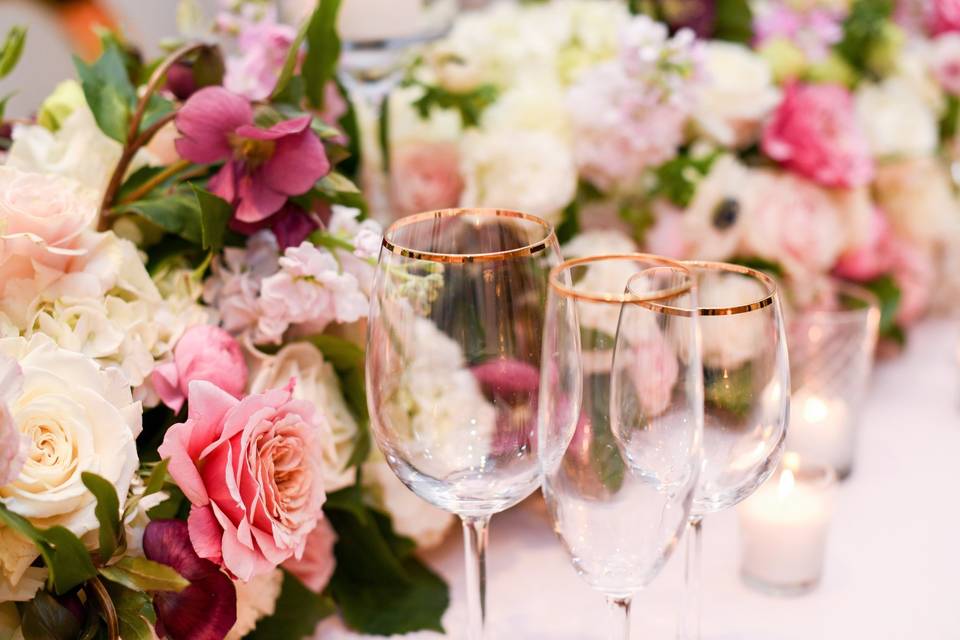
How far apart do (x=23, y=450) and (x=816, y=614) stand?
63cm

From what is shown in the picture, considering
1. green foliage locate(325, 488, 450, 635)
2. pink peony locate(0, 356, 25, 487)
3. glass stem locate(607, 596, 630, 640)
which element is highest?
pink peony locate(0, 356, 25, 487)

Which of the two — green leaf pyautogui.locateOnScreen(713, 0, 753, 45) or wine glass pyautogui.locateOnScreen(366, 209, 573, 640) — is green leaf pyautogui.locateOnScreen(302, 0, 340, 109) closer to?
wine glass pyautogui.locateOnScreen(366, 209, 573, 640)

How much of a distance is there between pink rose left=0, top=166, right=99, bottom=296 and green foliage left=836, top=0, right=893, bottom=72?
3.38 ft

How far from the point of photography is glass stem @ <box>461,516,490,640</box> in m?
0.66

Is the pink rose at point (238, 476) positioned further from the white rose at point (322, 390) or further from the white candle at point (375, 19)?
the white candle at point (375, 19)

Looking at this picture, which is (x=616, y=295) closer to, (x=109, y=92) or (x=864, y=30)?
(x=109, y=92)

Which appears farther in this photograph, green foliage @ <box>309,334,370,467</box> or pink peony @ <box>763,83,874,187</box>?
pink peony @ <box>763,83,874,187</box>

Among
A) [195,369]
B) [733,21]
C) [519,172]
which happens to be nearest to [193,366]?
[195,369]

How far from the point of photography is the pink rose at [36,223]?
0.68 m

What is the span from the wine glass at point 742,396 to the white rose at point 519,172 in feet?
1.15

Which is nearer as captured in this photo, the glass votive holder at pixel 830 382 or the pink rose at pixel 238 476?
the pink rose at pixel 238 476

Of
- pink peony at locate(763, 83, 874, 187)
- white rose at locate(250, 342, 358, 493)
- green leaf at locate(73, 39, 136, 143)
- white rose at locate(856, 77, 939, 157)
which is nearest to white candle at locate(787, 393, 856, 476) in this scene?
pink peony at locate(763, 83, 874, 187)

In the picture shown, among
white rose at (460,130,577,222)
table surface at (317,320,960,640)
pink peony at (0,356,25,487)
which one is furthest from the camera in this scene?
white rose at (460,130,577,222)

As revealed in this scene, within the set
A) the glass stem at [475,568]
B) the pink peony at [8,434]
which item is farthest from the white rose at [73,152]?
the glass stem at [475,568]
